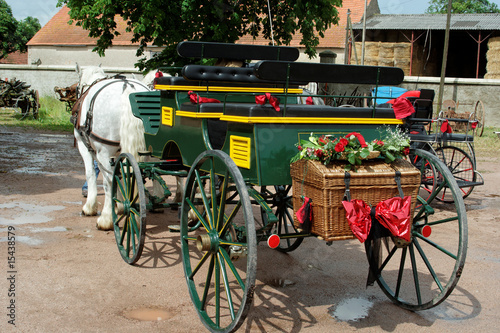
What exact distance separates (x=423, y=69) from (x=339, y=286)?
78.3 feet

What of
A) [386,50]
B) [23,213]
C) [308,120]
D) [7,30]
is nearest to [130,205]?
[308,120]

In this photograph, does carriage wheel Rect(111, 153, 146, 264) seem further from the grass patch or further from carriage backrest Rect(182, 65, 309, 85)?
the grass patch

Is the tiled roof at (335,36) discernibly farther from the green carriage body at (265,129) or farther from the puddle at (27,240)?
the green carriage body at (265,129)

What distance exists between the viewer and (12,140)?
14391 millimetres

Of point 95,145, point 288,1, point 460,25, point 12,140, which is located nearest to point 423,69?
point 460,25

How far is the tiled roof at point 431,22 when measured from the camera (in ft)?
77.8

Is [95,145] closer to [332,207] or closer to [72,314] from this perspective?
[72,314]

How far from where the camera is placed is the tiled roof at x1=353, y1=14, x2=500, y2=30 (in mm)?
23703

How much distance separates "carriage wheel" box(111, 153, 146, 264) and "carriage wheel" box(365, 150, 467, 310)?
1.98m

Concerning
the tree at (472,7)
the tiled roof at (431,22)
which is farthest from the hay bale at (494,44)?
the tree at (472,7)

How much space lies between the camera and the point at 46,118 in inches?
817

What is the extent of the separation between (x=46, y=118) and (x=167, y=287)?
1798 cm

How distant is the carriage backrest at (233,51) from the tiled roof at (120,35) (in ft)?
72.5

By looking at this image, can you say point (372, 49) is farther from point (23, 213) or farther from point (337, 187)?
point (337, 187)
